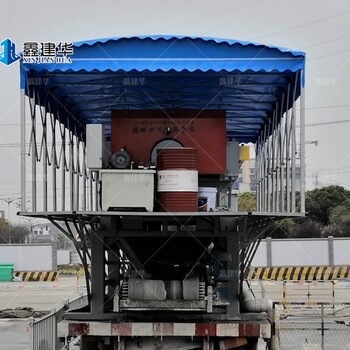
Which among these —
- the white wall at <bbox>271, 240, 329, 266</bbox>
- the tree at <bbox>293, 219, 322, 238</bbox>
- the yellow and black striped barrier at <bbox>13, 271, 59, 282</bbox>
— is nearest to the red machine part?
the white wall at <bbox>271, 240, 329, 266</bbox>

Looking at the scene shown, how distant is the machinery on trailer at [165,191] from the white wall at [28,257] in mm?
26919

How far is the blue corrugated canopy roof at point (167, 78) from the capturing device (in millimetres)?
8898

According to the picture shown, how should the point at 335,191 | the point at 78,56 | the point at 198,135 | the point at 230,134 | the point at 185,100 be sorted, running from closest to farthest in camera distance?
the point at 78,56 < the point at 198,135 < the point at 185,100 < the point at 230,134 < the point at 335,191

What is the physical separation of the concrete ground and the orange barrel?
8.95 ft

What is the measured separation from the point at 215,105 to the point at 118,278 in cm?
318

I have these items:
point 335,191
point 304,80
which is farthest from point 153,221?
point 335,191

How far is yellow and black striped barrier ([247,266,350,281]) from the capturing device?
110ft

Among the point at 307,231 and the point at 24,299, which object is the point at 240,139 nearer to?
the point at 24,299

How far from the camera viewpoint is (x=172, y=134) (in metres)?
10.0

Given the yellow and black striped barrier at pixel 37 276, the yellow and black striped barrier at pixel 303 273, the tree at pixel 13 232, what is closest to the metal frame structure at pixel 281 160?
the yellow and black striped barrier at pixel 303 273

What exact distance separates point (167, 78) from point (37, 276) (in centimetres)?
2880

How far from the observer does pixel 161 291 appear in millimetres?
9398

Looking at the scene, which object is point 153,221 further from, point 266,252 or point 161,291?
point 266,252

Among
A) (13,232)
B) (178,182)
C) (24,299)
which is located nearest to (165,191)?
(178,182)
